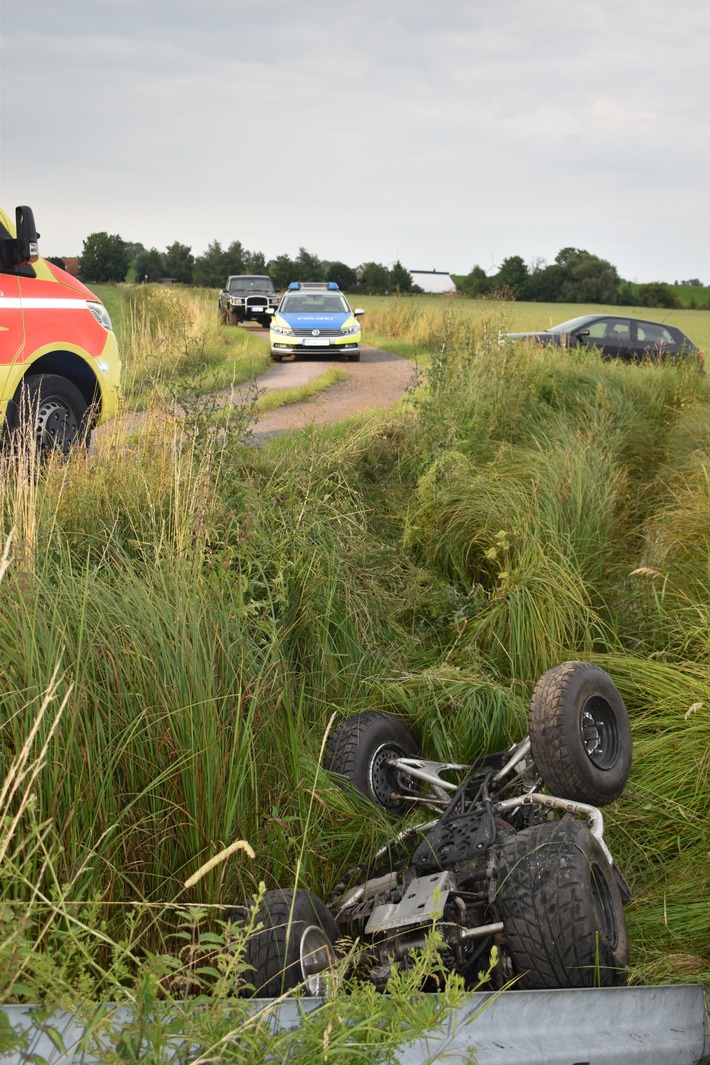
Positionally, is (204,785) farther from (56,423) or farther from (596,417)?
(596,417)

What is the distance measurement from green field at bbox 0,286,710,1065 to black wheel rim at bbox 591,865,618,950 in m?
0.27

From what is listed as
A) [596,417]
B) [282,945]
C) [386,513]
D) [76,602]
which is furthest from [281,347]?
[282,945]

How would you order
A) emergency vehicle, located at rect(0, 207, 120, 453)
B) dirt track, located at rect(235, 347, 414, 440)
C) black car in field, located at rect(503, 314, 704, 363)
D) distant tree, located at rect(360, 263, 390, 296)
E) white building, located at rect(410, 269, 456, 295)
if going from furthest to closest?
distant tree, located at rect(360, 263, 390, 296), white building, located at rect(410, 269, 456, 295), black car in field, located at rect(503, 314, 704, 363), dirt track, located at rect(235, 347, 414, 440), emergency vehicle, located at rect(0, 207, 120, 453)

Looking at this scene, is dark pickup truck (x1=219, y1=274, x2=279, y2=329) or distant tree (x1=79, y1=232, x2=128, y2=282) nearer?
dark pickup truck (x1=219, y1=274, x2=279, y2=329)

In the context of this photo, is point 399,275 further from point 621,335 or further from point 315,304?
point 621,335

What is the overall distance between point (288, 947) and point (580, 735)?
1.71 metres

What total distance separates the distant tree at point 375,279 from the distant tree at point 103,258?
15.5 metres

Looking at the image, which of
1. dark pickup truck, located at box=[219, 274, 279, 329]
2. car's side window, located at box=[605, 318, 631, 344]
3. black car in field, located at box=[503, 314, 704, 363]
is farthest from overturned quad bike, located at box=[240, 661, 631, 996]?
dark pickup truck, located at box=[219, 274, 279, 329]

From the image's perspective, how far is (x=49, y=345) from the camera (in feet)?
26.6

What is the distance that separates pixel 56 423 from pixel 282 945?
19.5 ft

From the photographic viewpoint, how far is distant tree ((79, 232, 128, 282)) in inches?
2248

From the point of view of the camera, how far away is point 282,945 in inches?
120

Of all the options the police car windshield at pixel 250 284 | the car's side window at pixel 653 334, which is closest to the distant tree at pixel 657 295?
the police car windshield at pixel 250 284

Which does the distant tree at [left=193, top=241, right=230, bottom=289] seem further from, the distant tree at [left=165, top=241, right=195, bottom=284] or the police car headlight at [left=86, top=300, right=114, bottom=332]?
the police car headlight at [left=86, top=300, right=114, bottom=332]
